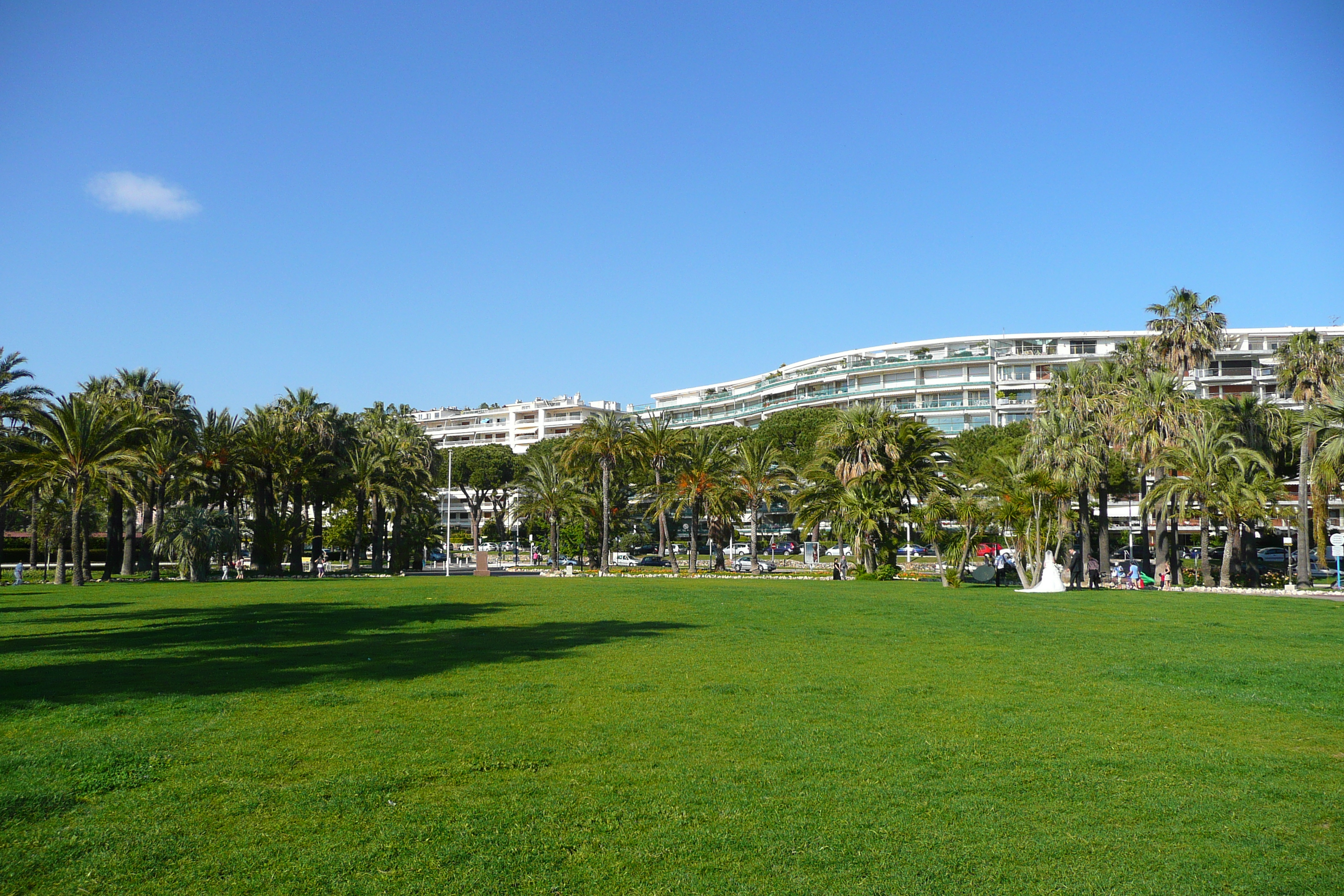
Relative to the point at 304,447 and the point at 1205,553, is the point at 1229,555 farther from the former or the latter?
the point at 304,447

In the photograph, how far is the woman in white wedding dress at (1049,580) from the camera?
35250 mm

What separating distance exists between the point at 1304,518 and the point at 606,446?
1452 inches

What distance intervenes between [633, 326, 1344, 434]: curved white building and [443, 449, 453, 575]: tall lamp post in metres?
35.5

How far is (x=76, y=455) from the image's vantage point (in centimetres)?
4316

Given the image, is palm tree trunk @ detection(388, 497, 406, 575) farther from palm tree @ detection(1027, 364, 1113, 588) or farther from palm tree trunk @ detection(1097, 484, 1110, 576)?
palm tree trunk @ detection(1097, 484, 1110, 576)

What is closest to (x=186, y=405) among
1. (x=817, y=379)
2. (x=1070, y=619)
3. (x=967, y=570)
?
(x=967, y=570)

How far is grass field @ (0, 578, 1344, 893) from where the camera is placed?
234 inches

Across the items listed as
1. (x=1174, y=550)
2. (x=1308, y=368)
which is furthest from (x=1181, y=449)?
(x=1308, y=368)

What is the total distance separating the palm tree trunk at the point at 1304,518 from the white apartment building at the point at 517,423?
113m

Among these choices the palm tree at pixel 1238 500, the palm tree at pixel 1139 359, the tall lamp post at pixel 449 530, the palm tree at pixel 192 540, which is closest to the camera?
the palm tree at pixel 1238 500

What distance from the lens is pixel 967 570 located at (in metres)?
47.0

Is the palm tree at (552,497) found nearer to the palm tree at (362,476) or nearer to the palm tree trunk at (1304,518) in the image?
the palm tree at (362,476)

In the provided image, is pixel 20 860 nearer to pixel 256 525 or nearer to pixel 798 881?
pixel 798 881

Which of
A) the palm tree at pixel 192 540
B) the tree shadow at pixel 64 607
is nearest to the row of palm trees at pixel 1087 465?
the palm tree at pixel 192 540
